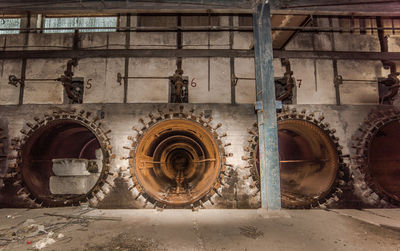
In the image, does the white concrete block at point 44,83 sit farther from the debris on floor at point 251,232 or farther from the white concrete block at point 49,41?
the debris on floor at point 251,232

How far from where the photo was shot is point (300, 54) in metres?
6.49

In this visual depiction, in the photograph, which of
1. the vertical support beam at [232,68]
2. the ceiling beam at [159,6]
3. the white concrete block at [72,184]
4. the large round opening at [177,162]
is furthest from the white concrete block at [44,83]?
the vertical support beam at [232,68]

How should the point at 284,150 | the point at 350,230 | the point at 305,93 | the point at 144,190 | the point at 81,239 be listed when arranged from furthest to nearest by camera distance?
the point at 284,150 → the point at 305,93 → the point at 144,190 → the point at 350,230 → the point at 81,239

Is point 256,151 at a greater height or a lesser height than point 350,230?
greater

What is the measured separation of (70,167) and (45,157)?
101 cm

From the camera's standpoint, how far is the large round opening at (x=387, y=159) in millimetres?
6508

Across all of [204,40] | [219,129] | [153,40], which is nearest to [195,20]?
[204,40]

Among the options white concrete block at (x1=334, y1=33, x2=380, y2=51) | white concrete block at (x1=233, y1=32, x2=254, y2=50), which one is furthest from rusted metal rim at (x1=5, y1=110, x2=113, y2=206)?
white concrete block at (x1=334, y1=33, x2=380, y2=51)

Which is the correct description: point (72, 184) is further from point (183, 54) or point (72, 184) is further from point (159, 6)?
point (159, 6)

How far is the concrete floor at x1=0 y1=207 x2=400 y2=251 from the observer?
3262 mm

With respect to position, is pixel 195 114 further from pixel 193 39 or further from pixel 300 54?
pixel 300 54

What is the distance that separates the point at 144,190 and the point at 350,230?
4791 mm

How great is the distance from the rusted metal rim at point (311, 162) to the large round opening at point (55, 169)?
5117 mm

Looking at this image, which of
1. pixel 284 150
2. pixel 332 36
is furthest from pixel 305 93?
pixel 284 150
